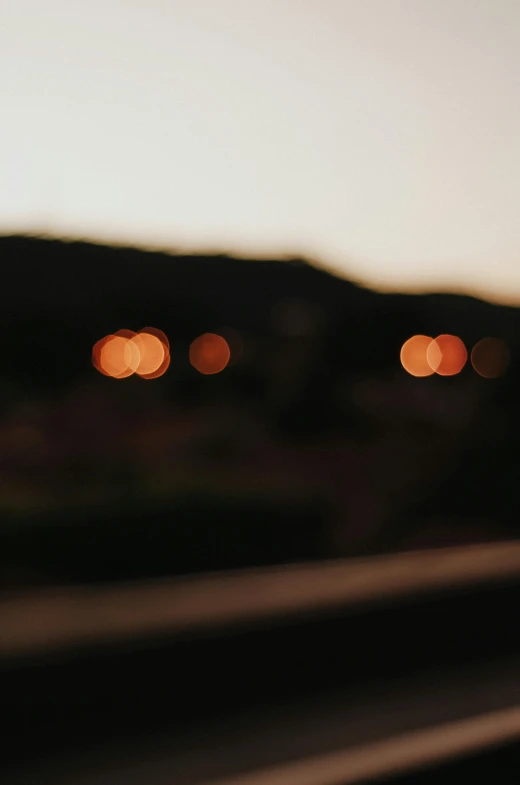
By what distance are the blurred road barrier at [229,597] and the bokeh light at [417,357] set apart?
49.1 feet

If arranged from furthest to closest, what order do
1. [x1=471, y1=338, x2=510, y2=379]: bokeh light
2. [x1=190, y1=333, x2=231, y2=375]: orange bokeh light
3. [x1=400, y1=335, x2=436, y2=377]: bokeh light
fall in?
[x1=190, y1=333, x2=231, y2=375]: orange bokeh light → [x1=400, y1=335, x2=436, y2=377]: bokeh light → [x1=471, y1=338, x2=510, y2=379]: bokeh light

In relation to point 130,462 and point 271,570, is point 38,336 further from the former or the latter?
point 271,570

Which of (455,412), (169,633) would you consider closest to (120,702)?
(169,633)

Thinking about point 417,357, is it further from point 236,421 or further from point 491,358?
point 491,358

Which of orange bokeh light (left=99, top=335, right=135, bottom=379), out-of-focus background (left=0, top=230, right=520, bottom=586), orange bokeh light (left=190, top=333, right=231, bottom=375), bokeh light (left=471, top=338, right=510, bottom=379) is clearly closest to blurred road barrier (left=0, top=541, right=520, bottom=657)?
out-of-focus background (left=0, top=230, right=520, bottom=586)

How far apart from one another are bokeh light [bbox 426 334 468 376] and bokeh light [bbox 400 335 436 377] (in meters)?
0.17

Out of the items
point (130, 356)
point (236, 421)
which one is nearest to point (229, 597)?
point (236, 421)

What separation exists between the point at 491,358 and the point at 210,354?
11.2m

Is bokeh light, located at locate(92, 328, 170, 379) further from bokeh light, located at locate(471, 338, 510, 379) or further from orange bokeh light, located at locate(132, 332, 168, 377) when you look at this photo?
bokeh light, located at locate(471, 338, 510, 379)

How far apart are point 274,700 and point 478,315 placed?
18.4 m

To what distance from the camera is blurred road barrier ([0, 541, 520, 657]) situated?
3.87 meters

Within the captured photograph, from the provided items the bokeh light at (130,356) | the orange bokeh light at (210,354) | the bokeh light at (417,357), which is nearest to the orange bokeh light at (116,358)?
the bokeh light at (130,356)

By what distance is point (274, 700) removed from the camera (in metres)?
3.94

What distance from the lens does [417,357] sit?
20.7 metres
